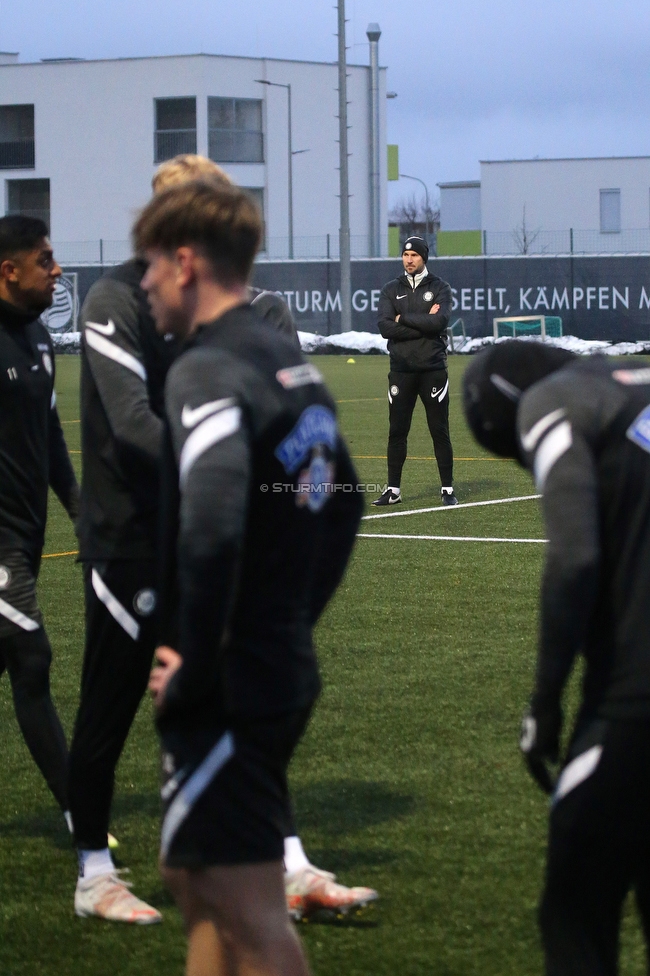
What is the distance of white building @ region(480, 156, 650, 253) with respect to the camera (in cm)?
7725

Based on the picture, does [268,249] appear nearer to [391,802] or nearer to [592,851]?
[391,802]

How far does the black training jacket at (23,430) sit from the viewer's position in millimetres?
4594

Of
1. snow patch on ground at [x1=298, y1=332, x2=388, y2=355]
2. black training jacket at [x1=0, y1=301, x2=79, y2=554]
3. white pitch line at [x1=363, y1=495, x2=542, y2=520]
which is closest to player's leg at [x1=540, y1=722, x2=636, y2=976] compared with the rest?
black training jacket at [x1=0, y1=301, x2=79, y2=554]

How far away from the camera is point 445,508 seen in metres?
12.7

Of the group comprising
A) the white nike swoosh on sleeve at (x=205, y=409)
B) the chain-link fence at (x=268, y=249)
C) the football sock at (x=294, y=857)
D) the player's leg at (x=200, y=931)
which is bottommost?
the football sock at (x=294, y=857)

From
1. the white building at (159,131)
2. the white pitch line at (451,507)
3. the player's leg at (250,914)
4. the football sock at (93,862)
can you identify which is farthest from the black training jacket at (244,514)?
the white building at (159,131)

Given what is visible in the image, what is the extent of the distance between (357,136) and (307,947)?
6692cm

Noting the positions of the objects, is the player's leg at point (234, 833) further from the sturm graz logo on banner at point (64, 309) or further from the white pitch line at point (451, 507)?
the sturm graz logo on banner at point (64, 309)

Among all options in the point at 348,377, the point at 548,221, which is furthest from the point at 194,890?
the point at 548,221

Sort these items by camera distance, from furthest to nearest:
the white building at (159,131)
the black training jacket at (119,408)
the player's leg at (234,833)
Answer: the white building at (159,131)
the black training jacket at (119,408)
the player's leg at (234,833)

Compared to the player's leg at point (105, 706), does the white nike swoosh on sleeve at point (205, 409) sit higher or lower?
higher

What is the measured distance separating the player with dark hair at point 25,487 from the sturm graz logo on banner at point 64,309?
133 feet

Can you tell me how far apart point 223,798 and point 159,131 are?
68.3 m

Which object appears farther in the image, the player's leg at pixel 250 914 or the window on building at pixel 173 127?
the window on building at pixel 173 127
